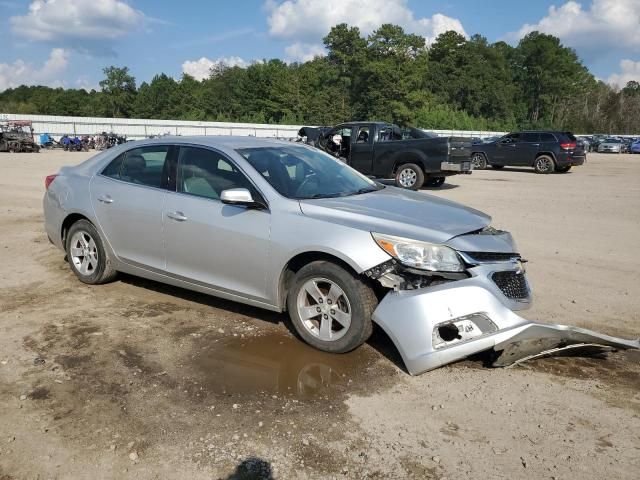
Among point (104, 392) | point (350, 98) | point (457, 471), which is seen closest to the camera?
point (457, 471)

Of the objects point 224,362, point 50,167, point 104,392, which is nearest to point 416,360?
point 224,362

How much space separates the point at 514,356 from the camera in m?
3.79

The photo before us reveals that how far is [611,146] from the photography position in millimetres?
46688

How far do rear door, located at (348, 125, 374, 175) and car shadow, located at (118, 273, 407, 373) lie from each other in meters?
10.2

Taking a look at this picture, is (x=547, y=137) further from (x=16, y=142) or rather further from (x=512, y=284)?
(x=16, y=142)

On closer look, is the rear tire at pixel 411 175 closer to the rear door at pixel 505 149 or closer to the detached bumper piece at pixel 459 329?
the rear door at pixel 505 149

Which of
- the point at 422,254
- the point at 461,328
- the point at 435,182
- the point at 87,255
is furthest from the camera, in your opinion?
the point at 435,182

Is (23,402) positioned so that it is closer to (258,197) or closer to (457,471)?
(258,197)

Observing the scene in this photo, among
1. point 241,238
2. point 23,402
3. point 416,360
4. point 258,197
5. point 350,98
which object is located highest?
point 350,98

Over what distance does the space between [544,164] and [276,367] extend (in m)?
21.3

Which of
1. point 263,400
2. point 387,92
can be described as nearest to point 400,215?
point 263,400

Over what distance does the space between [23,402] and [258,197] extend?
85.7 inches

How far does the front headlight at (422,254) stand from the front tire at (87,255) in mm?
3123

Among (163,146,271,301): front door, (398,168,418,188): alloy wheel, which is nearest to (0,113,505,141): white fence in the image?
(398,168,418,188): alloy wheel
